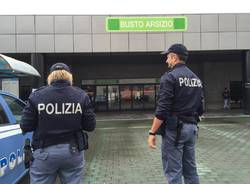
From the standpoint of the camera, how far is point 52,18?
74.0 ft

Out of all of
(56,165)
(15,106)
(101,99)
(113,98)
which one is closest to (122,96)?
(113,98)

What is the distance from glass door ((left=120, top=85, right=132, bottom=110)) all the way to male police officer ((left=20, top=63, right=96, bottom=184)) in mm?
27935

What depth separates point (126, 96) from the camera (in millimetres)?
31906

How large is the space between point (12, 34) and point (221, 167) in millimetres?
16878

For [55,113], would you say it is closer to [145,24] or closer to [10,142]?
[10,142]

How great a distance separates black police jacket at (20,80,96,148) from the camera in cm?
372

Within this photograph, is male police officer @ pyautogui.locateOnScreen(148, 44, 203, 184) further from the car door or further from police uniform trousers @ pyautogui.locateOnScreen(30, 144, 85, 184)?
the car door

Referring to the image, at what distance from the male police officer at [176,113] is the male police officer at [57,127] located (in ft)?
3.12

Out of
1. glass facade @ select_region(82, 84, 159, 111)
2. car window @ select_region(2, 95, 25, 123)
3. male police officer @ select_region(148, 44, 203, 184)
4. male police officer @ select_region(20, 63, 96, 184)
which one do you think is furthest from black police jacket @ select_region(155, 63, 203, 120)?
glass facade @ select_region(82, 84, 159, 111)

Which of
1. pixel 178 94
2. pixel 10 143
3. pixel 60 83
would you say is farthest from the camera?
pixel 10 143

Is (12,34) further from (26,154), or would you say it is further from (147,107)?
(26,154)

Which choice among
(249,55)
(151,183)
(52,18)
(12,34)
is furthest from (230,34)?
(151,183)

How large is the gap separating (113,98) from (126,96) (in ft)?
3.21

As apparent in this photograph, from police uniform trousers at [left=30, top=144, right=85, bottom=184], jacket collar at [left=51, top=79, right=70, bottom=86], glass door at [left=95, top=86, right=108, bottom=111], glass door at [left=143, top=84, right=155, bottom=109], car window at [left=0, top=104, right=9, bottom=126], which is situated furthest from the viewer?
glass door at [left=143, top=84, right=155, bottom=109]
